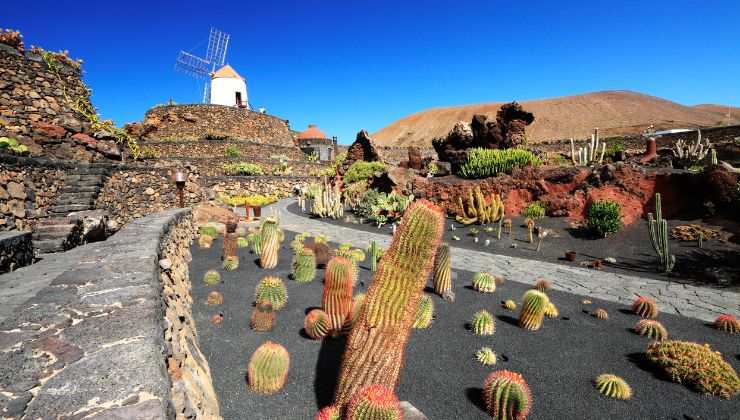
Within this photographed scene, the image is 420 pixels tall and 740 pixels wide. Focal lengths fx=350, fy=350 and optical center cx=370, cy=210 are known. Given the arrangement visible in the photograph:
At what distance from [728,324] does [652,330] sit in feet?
Result: 3.84

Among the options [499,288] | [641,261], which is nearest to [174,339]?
[499,288]

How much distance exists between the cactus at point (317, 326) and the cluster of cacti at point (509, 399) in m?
1.99

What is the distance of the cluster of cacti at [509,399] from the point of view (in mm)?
2859

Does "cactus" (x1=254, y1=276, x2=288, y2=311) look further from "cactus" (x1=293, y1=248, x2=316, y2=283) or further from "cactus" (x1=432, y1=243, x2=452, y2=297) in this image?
"cactus" (x1=432, y1=243, x2=452, y2=297)

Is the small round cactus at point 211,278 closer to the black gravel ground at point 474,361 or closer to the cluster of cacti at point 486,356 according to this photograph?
the black gravel ground at point 474,361

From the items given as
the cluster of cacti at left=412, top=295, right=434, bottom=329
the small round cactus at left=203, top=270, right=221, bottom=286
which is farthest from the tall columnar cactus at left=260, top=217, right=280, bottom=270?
the cluster of cacti at left=412, top=295, right=434, bottom=329

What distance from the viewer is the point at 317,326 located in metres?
4.18

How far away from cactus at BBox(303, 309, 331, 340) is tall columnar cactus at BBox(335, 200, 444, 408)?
5.50 feet

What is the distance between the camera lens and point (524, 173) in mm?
11938

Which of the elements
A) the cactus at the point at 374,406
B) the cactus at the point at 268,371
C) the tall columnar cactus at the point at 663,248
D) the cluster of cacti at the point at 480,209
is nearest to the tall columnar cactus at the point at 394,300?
the cactus at the point at 374,406

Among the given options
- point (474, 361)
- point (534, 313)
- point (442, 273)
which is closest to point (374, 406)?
point (474, 361)

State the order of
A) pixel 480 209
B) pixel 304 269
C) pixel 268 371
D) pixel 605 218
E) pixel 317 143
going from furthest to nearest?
pixel 317 143 < pixel 480 209 < pixel 605 218 < pixel 304 269 < pixel 268 371

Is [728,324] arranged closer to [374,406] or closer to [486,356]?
[486,356]

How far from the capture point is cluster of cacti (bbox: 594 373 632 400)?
323 centimetres
